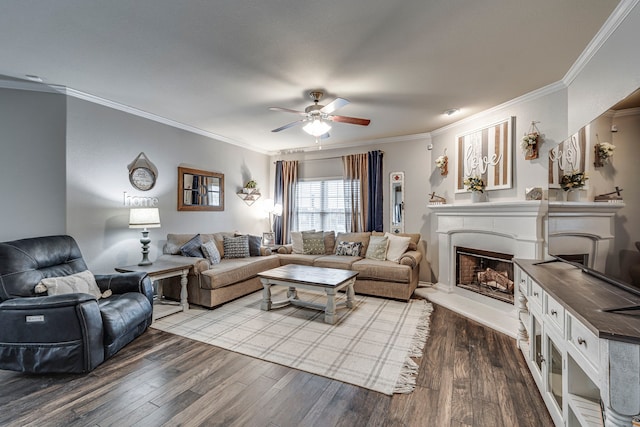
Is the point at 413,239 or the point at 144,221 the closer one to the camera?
the point at 144,221

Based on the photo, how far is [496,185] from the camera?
3754mm

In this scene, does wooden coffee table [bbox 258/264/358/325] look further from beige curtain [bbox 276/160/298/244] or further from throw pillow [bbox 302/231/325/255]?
beige curtain [bbox 276/160/298/244]

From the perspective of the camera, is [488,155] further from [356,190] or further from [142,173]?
[142,173]

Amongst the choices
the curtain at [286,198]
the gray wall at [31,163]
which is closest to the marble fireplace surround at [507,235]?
the curtain at [286,198]

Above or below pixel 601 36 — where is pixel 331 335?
below

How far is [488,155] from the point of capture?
153 inches

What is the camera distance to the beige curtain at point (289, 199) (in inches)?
244

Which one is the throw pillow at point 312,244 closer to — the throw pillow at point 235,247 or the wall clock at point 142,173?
the throw pillow at point 235,247

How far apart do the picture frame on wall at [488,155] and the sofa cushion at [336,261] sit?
2031 millimetres

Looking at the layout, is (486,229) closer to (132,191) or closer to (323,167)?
(323,167)

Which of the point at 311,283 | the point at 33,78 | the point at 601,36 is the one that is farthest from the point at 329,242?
the point at 33,78

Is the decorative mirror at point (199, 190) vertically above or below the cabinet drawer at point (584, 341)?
above

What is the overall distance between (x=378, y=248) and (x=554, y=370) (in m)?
3.02

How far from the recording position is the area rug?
2.34 meters
